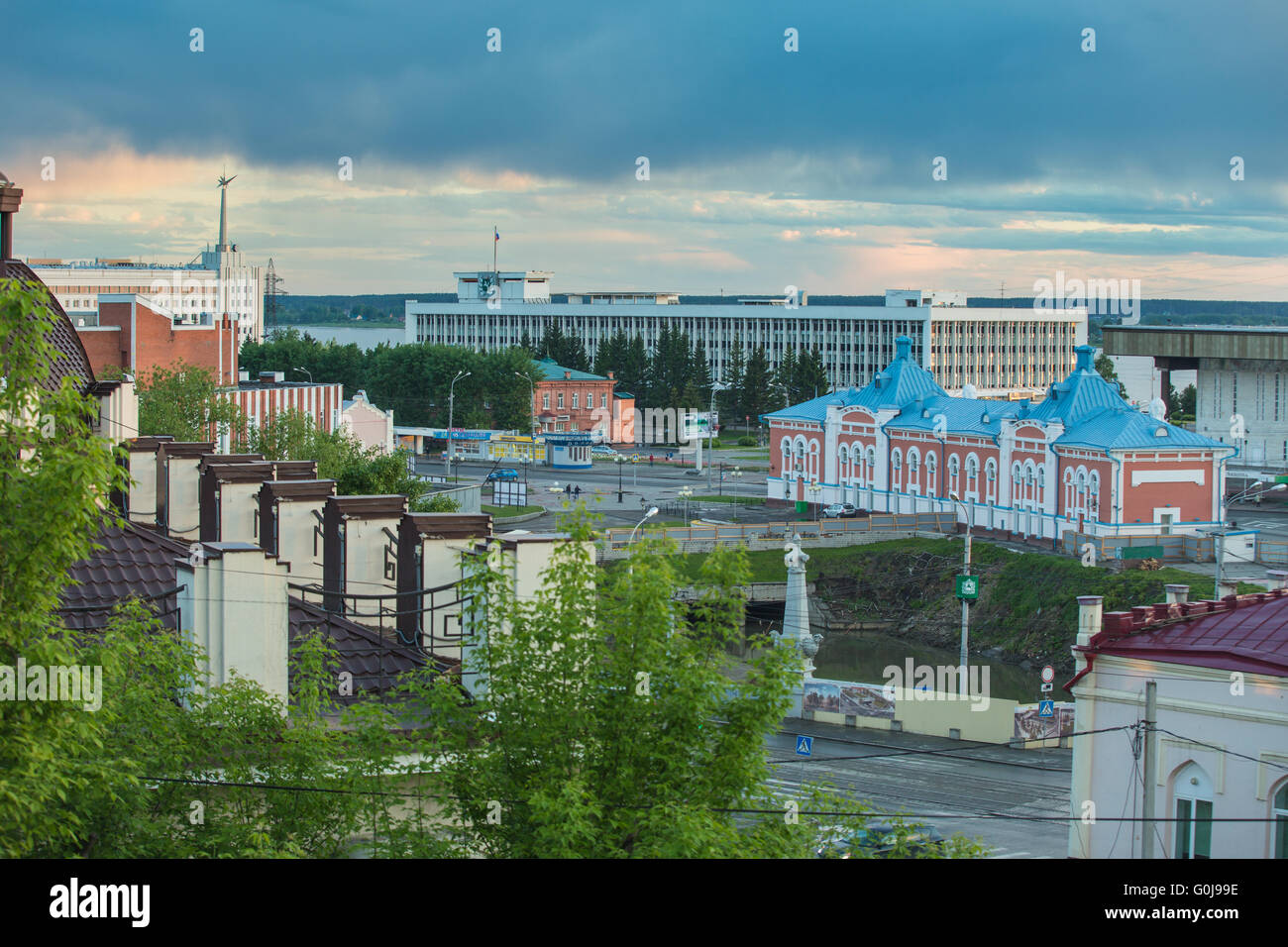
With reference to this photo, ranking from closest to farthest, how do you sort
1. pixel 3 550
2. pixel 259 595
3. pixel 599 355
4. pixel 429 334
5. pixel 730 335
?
pixel 3 550 → pixel 259 595 → pixel 599 355 → pixel 730 335 → pixel 429 334

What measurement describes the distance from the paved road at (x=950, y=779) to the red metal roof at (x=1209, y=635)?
8.61 meters

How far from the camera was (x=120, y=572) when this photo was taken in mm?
17391

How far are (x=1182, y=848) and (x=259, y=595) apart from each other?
1155cm

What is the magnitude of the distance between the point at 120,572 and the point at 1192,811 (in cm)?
1296

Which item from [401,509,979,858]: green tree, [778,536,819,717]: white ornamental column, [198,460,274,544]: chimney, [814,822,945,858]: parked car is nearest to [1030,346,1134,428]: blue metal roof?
[778,536,819,717]: white ornamental column

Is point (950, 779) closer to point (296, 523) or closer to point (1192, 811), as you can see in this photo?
point (1192, 811)

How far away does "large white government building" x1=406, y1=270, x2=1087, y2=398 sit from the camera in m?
147

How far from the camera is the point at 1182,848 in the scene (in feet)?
62.9

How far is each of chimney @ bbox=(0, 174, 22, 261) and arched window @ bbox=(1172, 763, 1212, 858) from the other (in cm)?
1617

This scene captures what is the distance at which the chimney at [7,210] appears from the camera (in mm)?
20109

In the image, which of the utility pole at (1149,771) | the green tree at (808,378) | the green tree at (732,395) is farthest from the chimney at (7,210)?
the green tree at (732,395)

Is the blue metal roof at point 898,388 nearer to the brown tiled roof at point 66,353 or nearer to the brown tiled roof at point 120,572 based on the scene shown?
the brown tiled roof at point 66,353
